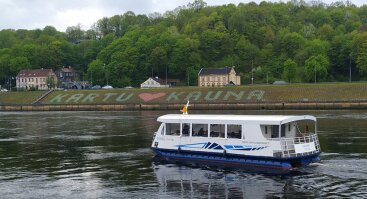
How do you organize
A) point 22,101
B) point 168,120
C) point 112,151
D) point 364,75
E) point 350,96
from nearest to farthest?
point 168,120
point 112,151
point 350,96
point 22,101
point 364,75

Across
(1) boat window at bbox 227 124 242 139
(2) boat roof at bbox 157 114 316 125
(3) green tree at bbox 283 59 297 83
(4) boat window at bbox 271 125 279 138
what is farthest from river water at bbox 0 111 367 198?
(3) green tree at bbox 283 59 297 83

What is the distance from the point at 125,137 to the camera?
226 feet

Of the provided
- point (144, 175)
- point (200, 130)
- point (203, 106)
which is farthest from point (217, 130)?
point (203, 106)

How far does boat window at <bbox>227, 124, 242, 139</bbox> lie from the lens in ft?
143

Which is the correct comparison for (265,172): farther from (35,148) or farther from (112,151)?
(35,148)

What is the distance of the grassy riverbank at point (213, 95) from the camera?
132 metres

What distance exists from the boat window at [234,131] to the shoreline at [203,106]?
81.3 m

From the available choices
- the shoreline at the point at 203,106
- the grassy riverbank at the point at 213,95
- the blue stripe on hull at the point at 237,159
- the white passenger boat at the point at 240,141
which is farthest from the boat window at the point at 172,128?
the grassy riverbank at the point at 213,95

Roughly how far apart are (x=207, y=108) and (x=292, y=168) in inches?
3575

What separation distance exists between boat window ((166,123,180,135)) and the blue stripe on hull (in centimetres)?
184

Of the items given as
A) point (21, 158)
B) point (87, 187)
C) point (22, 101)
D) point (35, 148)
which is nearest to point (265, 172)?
point (87, 187)

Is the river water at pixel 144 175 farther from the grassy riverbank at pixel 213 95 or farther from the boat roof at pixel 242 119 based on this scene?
the grassy riverbank at pixel 213 95

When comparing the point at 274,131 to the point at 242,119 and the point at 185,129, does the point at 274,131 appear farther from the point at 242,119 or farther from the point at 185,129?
the point at 185,129

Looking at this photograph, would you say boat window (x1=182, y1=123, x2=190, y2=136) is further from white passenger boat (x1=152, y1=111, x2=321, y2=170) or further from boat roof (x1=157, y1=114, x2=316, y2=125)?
boat roof (x1=157, y1=114, x2=316, y2=125)
